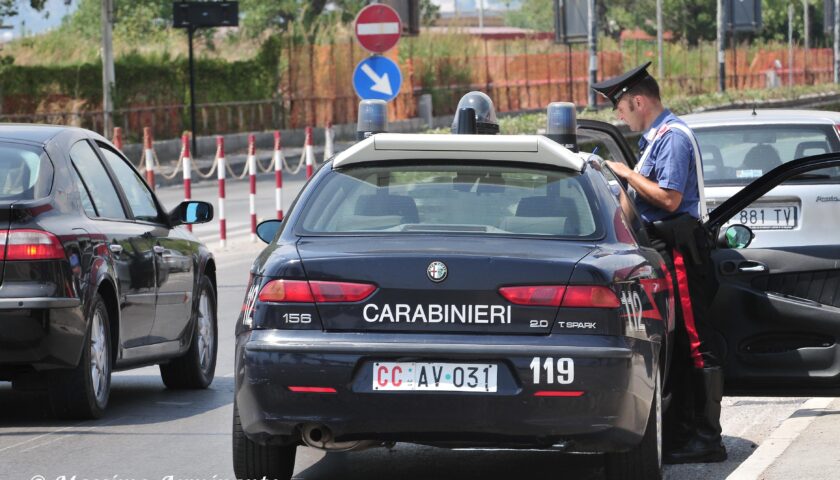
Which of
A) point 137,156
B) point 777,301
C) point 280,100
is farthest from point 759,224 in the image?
point 280,100

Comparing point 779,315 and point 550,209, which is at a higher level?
point 550,209

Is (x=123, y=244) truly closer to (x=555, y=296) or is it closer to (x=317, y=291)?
(x=317, y=291)

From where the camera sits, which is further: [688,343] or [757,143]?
[757,143]

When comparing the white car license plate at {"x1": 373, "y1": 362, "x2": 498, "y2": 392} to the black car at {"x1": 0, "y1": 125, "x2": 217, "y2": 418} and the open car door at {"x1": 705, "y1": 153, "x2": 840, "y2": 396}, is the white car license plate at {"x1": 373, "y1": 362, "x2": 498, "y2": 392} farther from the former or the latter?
the black car at {"x1": 0, "y1": 125, "x2": 217, "y2": 418}

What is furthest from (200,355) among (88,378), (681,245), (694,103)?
(694,103)

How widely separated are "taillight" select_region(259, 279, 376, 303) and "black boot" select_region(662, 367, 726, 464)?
197cm

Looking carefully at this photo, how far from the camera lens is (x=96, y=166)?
31.1ft

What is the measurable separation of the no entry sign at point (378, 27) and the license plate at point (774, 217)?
30.7ft

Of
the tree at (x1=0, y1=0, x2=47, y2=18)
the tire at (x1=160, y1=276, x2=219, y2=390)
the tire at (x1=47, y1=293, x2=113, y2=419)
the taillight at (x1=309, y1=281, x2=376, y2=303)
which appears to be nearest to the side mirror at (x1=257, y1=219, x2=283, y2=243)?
the taillight at (x1=309, y1=281, x2=376, y2=303)

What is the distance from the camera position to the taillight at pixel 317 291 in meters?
6.26

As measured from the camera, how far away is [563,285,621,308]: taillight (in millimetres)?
6195

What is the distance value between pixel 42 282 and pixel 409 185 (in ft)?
7.67

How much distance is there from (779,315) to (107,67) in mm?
31977

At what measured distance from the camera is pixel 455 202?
670 cm
